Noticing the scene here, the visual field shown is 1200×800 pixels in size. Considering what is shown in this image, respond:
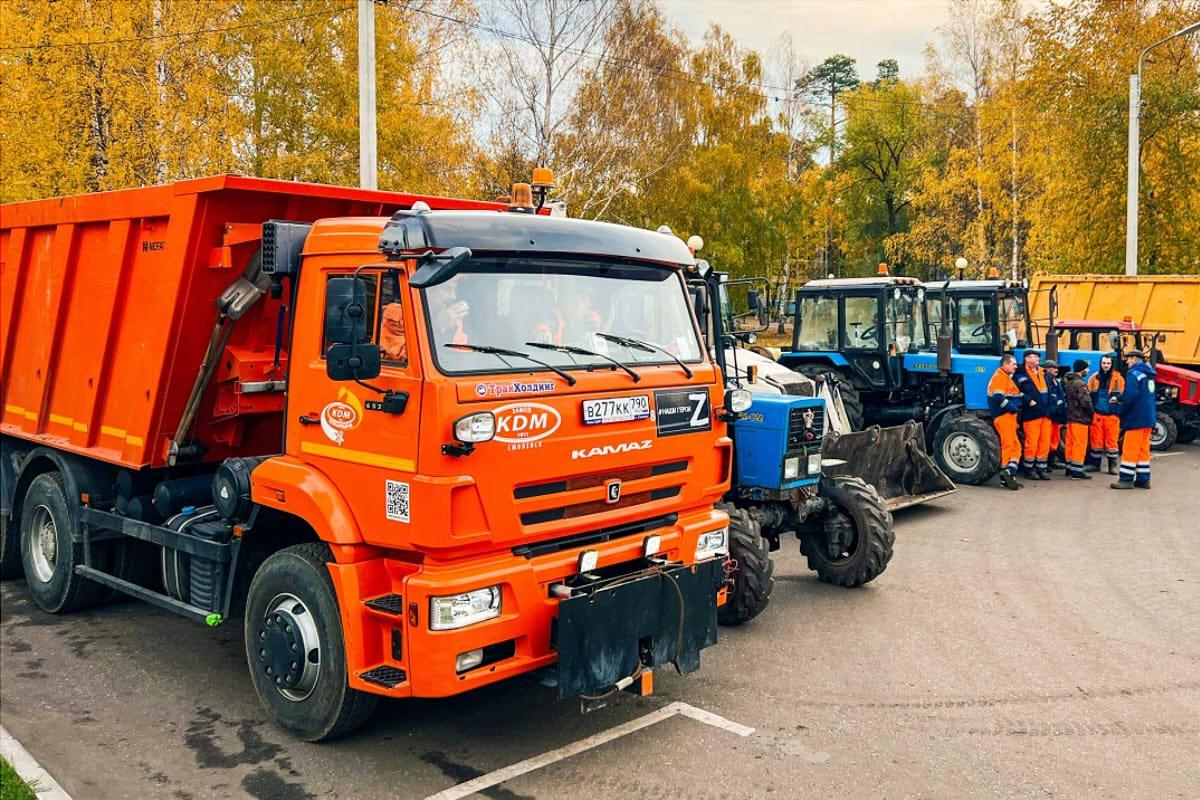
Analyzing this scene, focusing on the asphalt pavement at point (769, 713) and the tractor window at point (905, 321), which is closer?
the asphalt pavement at point (769, 713)

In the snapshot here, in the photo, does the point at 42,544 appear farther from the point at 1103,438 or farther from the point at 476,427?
the point at 1103,438

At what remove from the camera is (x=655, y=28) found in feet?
92.8

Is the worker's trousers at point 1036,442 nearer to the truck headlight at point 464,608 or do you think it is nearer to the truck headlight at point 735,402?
the truck headlight at point 735,402

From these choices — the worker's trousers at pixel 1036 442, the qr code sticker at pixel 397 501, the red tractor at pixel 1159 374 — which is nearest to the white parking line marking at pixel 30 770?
the qr code sticker at pixel 397 501

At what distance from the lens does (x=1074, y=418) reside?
44.1 feet

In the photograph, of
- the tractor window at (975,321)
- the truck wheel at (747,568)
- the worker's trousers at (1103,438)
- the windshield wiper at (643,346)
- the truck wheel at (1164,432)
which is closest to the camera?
the windshield wiper at (643,346)

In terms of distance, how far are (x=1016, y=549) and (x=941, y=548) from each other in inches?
27.0

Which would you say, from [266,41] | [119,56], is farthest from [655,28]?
[119,56]

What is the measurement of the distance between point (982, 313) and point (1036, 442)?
6.64 feet

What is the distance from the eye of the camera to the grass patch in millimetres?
4488

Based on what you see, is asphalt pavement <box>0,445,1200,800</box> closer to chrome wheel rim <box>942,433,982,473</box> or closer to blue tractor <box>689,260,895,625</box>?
blue tractor <box>689,260,895,625</box>

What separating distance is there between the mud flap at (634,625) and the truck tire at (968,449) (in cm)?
822

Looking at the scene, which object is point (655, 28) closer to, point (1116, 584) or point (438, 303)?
point (1116, 584)

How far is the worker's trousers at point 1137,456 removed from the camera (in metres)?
12.6
